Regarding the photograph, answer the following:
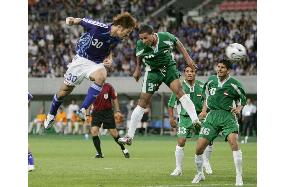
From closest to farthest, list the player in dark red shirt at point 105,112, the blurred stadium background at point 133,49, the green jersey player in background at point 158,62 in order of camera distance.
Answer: the green jersey player in background at point 158,62 < the player in dark red shirt at point 105,112 < the blurred stadium background at point 133,49

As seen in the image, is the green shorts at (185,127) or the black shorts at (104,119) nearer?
the green shorts at (185,127)

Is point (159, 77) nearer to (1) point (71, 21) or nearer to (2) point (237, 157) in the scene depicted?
(1) point (71, 21)

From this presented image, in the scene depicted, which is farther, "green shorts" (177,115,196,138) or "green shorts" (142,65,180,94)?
"green shorts" (177,115,196,138)

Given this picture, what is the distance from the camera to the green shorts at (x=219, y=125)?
13.1 m

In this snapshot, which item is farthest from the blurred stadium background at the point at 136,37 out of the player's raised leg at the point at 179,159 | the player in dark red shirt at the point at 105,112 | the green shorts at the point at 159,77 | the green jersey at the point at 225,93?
the green jersey at the point at 225,93

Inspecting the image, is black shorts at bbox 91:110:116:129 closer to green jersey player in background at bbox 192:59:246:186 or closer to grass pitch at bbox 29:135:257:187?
grass pitch at bbox 29:135:257:187

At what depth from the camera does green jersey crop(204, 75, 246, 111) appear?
43.3 feet

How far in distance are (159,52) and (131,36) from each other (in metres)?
28.4

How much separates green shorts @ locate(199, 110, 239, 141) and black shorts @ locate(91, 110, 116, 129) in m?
7.81

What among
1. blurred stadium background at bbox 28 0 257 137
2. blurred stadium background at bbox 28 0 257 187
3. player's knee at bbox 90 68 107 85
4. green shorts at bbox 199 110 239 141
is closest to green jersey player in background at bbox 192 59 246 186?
green shorts at bbox 199 110 239 141

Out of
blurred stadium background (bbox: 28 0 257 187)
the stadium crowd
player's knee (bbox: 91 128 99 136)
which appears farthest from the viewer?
the stadium crowd

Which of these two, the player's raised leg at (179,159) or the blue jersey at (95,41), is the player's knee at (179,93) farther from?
the blue jersey at (95,41)

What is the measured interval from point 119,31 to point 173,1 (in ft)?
114
